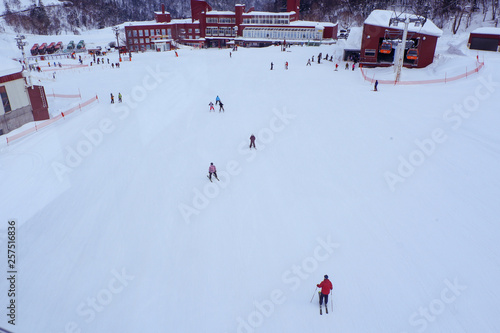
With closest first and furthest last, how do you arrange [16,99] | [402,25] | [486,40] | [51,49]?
[16,99] → [402,25] → [486,40] → [51,49]

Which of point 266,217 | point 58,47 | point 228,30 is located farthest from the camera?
point 58,47

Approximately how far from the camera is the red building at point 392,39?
27922mm

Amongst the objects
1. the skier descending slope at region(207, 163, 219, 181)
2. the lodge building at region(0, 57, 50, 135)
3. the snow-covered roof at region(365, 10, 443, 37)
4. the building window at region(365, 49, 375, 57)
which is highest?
→ the snow-covered roof at region(365, 10, 443, 37)

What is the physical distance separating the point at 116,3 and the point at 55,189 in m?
127

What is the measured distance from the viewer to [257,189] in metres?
12.0

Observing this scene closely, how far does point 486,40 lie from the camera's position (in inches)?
1215

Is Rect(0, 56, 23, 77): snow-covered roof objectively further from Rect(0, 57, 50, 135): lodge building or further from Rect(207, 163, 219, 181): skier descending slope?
Rect(207, 163, 219, 181): skier descending slope

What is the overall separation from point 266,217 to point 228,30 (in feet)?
192

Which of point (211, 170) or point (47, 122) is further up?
point (211, 170)

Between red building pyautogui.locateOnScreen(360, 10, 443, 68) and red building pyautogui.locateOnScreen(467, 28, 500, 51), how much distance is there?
15.9 feet

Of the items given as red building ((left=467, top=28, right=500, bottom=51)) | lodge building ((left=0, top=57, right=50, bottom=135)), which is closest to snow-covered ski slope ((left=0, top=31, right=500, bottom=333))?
lodge building ((left=0, top=57, right=50, bottom=135))

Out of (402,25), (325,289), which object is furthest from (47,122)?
(402,25)

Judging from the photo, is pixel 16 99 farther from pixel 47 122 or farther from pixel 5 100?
pixel 47 122

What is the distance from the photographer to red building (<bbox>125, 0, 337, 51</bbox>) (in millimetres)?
56781
